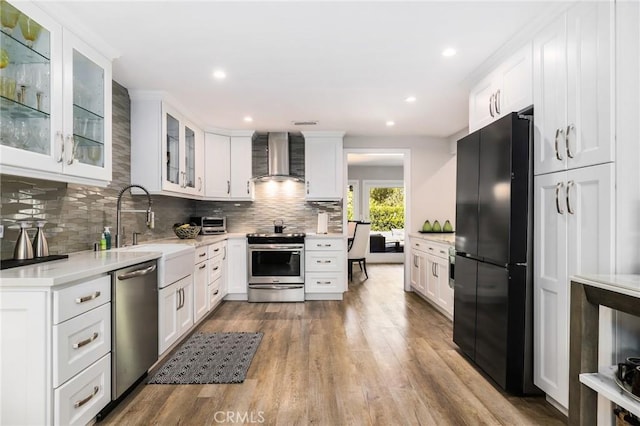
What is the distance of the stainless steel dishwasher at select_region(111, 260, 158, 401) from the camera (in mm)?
2031

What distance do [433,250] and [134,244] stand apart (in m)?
3.27

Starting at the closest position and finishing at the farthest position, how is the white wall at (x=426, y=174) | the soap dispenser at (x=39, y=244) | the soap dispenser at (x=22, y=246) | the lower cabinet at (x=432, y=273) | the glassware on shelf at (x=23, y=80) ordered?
the glassware on shelf at (x=23, y=80) < the soap dispenser at (x=22, y=246) < the soap dispenser at (x=39, y=244) < the lower cabinet at (x=432, y=273) < the white wall at (x=426, y=174)

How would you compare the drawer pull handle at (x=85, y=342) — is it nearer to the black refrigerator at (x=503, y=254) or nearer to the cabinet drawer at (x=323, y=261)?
the black refrigerator at (x=503, y=254)

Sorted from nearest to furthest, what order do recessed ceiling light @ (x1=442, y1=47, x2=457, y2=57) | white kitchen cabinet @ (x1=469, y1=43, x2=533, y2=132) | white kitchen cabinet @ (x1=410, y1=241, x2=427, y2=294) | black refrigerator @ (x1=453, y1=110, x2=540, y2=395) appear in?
black refrigerator @ (x1=453, y1=110, x2=540, y2=395) < white kitchen cabinet @ (x1=469, y1=43, x2=533, y2=132) < recessed ceiling light @ (x1=442, y1=47, x2=457, y2=57) < white kitchen cabinet @ (x1=410, y1=241, x2=427, y2=294)

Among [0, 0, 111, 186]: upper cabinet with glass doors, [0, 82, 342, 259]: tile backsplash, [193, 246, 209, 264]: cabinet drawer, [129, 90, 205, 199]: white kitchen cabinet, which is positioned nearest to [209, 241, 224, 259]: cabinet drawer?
[193, 246, 209, 264]: cabinet drawer

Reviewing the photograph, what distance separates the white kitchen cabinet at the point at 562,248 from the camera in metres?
1.70

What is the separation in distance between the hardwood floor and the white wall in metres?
2.02

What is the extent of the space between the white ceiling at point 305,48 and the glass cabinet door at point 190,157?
373 mm

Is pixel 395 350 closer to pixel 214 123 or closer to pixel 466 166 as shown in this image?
pixel 466 166

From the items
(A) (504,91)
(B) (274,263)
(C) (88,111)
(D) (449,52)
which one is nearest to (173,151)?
(C) (88,111)

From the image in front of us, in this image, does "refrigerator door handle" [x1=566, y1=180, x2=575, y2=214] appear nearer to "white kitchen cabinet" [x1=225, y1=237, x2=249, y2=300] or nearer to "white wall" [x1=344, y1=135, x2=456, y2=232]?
"white wall" [x1=344, y1=135, x2=456, y2=232]

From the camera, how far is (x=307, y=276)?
4723 millimetres

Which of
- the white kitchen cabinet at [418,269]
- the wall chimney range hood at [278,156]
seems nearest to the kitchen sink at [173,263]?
the wall chimney range hood at [278,156]

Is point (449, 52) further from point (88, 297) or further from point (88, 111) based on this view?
point (88, 297)
